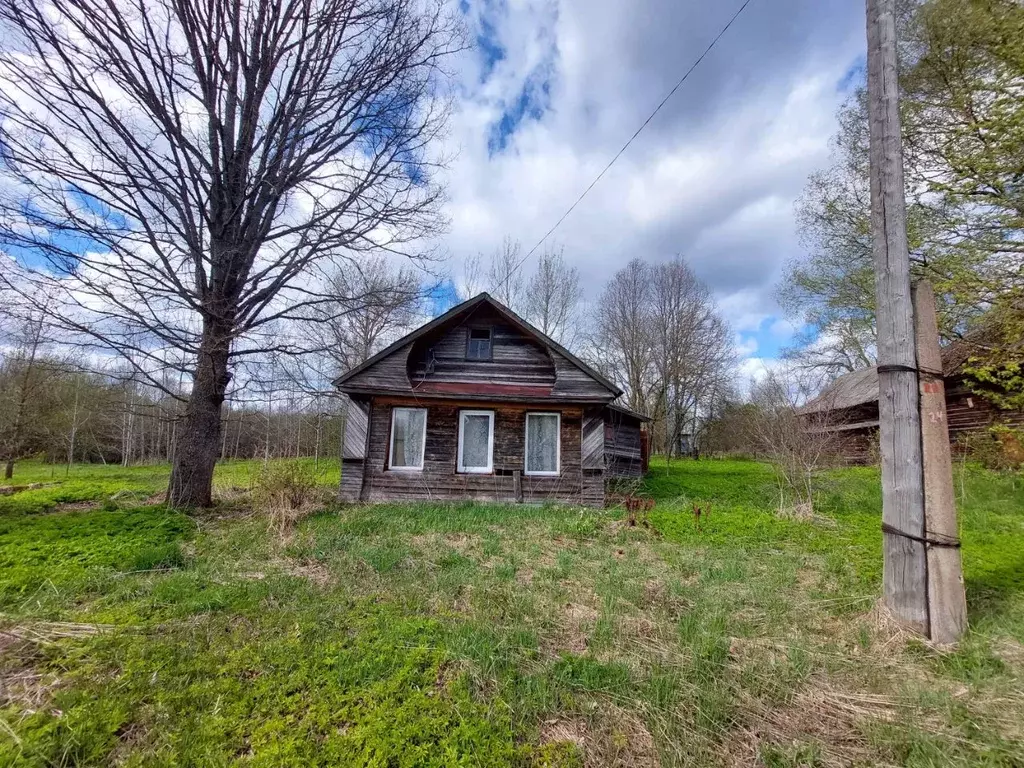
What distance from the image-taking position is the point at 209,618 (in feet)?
11.6

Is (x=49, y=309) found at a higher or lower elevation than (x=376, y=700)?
higher

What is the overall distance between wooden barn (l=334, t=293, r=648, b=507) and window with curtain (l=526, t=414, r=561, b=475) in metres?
0.03

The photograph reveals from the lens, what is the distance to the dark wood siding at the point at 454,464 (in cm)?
1053

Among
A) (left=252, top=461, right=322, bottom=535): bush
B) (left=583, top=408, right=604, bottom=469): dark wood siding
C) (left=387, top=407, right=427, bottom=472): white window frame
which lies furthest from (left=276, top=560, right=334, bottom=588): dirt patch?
(left=583, top=408, right=604, bottom=469): dark wood siding

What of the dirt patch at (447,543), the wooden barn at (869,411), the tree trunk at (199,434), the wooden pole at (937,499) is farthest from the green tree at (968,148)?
the tree trunk at (199,434)

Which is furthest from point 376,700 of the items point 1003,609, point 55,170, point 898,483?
point 55,170

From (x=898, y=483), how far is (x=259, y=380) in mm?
10421

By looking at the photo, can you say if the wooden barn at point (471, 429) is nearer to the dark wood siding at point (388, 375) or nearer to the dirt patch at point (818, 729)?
the dark wood siding at point (388, 375)

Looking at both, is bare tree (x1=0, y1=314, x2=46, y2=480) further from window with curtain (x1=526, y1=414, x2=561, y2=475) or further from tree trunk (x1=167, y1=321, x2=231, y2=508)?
window with curtain (x1=526, y1=414, x2=561, y2=475)

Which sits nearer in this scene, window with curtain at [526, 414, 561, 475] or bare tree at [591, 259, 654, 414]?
window with curtain at [526, 414, 561, 475]

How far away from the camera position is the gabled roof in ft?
34.8

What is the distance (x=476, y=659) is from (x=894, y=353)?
14.3 feet

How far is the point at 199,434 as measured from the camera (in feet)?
27.5

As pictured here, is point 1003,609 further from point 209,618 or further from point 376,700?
point 209,618
